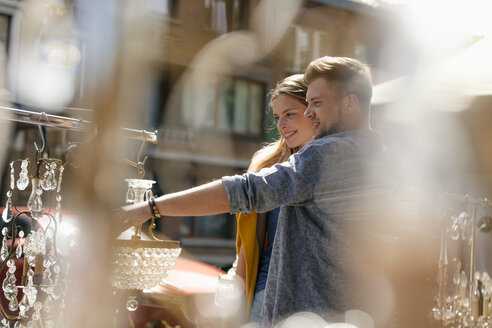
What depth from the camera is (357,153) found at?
116 cm

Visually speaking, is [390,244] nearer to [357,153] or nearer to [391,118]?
[357,153]

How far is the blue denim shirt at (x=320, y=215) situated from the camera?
1098mm

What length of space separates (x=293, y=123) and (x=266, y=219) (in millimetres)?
324

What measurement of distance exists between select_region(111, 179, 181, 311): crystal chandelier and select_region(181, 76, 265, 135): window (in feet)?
32.7

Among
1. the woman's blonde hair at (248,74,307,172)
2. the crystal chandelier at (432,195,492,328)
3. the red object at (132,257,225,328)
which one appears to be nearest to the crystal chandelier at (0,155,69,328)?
the woman's blonde hair at (248,74,307,172)

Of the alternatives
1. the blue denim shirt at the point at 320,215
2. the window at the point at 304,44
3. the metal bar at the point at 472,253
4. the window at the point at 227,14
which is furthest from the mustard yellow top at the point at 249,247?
the window at the point at 227,14

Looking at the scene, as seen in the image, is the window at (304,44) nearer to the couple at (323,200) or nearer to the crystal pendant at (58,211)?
the couple at (323,200)

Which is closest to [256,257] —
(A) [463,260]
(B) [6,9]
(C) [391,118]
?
(A) [463,260]

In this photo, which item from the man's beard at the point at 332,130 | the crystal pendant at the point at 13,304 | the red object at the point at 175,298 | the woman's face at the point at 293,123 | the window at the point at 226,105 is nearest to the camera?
the crystal pendant at the point at 13,304

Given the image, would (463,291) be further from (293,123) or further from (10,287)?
(10,287)

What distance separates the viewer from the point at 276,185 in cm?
109

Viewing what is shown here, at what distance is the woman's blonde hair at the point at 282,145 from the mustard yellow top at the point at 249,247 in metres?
0.21

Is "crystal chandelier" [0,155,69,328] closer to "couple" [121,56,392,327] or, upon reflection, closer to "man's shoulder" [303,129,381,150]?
"couple" [121,56,392,327]

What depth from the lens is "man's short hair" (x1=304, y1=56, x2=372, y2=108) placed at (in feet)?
4.16
